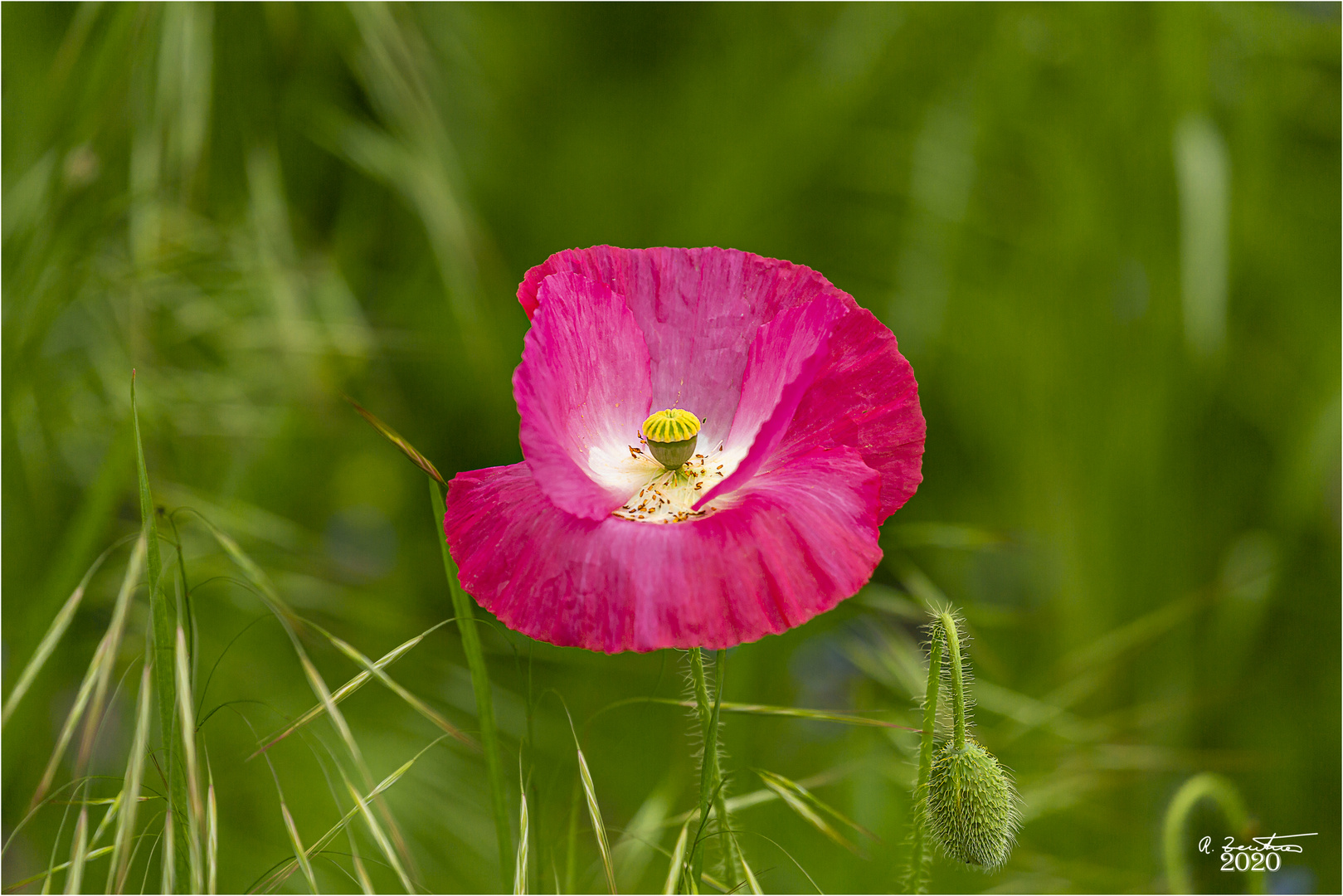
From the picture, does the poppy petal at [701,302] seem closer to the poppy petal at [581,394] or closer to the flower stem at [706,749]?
the poppy petal at [581,394]

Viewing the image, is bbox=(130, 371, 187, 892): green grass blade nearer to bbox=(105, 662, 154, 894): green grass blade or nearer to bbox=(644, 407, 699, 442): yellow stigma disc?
bbox=(105, 662, 154, 894): green grass blade

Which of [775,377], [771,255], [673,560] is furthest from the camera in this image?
[771,255]

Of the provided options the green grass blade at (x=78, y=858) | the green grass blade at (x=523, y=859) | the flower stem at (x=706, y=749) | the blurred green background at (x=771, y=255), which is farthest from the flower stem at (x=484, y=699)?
the blurred green background at (x=771, y=255)

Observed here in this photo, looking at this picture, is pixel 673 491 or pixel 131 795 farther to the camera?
pixel 673 491

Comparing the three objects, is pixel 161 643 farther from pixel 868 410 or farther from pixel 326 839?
pixel 868 410

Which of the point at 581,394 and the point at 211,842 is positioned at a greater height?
the point at 581,394

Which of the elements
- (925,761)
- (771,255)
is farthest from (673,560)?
(771,255)

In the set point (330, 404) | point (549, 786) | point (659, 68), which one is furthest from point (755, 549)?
point (659, 68)
